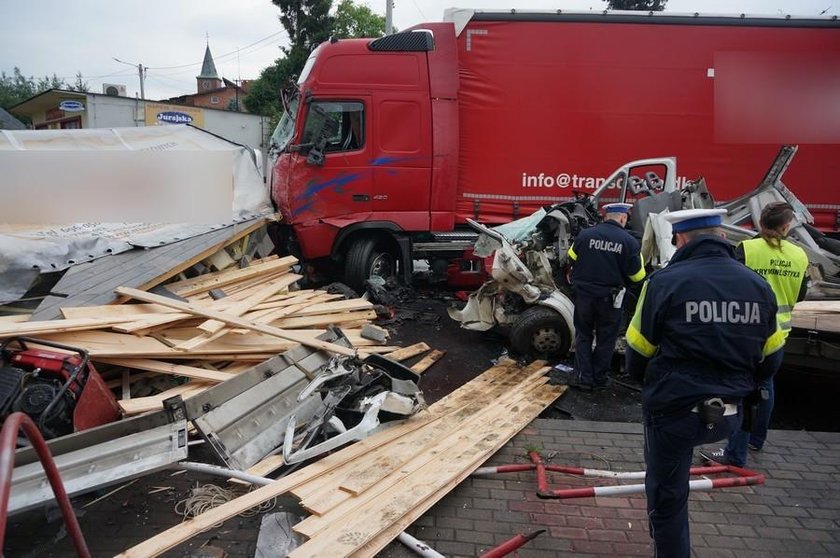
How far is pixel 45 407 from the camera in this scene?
10.4 ft

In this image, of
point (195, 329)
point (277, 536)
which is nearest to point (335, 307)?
point (195, 329)

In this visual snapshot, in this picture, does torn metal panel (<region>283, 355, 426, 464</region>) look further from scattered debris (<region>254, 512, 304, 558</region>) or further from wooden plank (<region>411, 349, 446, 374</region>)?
wooden plank (<region>411, 349, 446, 374</region>)

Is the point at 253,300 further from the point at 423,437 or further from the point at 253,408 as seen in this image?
the point at 423,437

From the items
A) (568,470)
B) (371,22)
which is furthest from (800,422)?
(371,22)

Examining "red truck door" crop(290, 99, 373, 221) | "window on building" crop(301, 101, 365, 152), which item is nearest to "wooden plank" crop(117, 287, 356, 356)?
"red truck door" crop(290, 99, 373, 221)

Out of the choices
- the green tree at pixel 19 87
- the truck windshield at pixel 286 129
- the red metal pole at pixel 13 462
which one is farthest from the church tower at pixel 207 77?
the red metal pole at pixel 13 462

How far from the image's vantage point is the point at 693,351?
98.2 inches

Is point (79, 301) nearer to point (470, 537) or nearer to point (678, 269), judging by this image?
point (470, 537)

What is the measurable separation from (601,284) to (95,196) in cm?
562

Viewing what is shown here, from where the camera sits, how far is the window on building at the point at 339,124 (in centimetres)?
748

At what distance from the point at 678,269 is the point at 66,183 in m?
6.37

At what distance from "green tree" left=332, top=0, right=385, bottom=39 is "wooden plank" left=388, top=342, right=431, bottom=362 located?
32.7m

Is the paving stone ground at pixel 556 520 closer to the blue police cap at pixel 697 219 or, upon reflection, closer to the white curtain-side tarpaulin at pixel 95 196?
the blue police cap at pixel 697 219

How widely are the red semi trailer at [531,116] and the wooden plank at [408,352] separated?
1.90m
